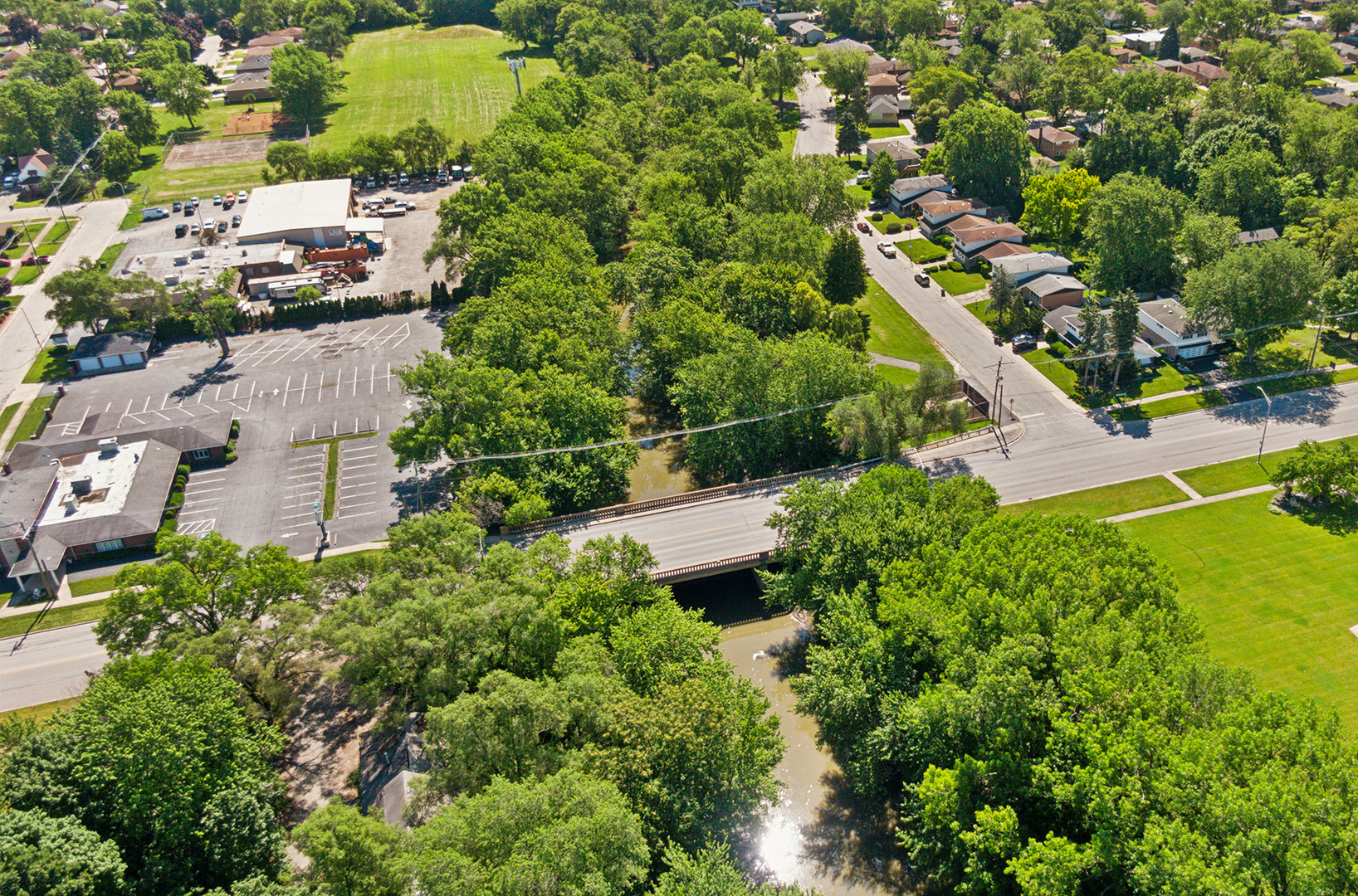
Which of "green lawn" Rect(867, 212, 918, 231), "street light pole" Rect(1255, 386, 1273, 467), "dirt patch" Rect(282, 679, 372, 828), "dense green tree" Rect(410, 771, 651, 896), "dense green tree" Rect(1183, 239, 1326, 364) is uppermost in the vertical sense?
"dense green tree" Rect(1183, 239, 1326, 364)

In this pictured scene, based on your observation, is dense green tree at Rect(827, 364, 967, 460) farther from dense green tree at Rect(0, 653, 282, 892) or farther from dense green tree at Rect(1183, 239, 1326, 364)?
dense green tree at Rect(0, 653, 282, 892)

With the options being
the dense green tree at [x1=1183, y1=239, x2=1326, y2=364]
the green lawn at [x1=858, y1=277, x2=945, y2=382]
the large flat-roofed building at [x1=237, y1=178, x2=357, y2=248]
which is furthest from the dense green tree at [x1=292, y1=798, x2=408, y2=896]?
the large flat-roofed building at [x1=237, y1=178, x2=357, y2=248]

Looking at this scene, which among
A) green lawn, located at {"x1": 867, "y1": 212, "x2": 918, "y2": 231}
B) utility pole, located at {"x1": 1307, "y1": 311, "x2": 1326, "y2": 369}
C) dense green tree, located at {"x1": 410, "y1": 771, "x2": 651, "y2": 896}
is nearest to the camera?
dense green tree, located at {"x1": 410, "y1": 771, "x2": 651, "y2": 896}

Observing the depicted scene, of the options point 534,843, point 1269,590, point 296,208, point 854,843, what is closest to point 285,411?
point 296,208

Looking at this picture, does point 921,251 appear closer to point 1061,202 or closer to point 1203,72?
point 1061,202

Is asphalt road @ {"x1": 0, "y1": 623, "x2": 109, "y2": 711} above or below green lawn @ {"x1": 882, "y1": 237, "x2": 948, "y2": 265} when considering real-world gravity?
below
